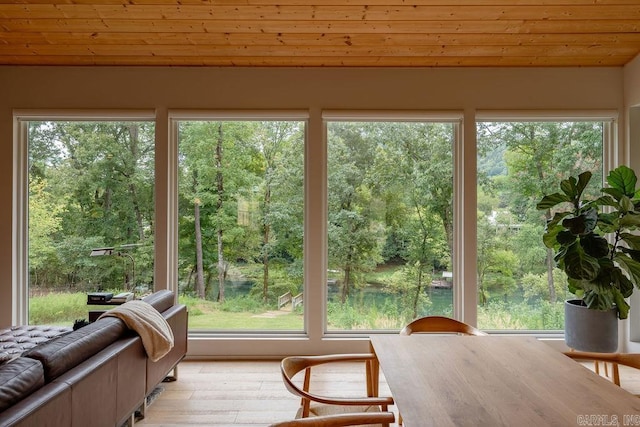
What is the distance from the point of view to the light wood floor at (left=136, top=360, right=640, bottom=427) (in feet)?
8.92

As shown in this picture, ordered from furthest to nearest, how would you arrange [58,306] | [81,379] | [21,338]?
[58,306]
[21,338]
[81,379]

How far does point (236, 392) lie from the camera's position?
10.2 feet

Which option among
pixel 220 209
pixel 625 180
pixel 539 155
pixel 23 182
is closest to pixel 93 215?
pixel 23 182

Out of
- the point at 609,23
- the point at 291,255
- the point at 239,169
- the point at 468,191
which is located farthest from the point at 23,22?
the point at 609,23

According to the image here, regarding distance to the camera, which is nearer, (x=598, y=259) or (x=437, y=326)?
(x=437, y=326)

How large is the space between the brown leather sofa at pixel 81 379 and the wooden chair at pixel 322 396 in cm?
88

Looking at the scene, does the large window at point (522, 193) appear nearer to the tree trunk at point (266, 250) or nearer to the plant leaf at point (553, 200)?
the plant leaf at point (553, 200)

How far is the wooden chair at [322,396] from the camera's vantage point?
1710mm

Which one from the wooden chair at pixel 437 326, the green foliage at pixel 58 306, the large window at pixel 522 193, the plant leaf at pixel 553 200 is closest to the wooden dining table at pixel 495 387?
the wooden chair at pixel 437 326

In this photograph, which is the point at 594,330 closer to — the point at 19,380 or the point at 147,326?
the point at 147,326

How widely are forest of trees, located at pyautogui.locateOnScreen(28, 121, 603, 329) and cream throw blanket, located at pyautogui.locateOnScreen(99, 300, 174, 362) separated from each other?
141 cm

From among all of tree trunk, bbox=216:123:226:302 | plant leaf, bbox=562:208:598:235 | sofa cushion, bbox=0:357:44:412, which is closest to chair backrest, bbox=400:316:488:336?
plant leaf, bbox=562:208:598:235

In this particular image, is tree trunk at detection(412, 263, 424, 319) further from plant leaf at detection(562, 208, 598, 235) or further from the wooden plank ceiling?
the wooden plank ceiling

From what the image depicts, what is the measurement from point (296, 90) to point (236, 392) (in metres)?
2.66
